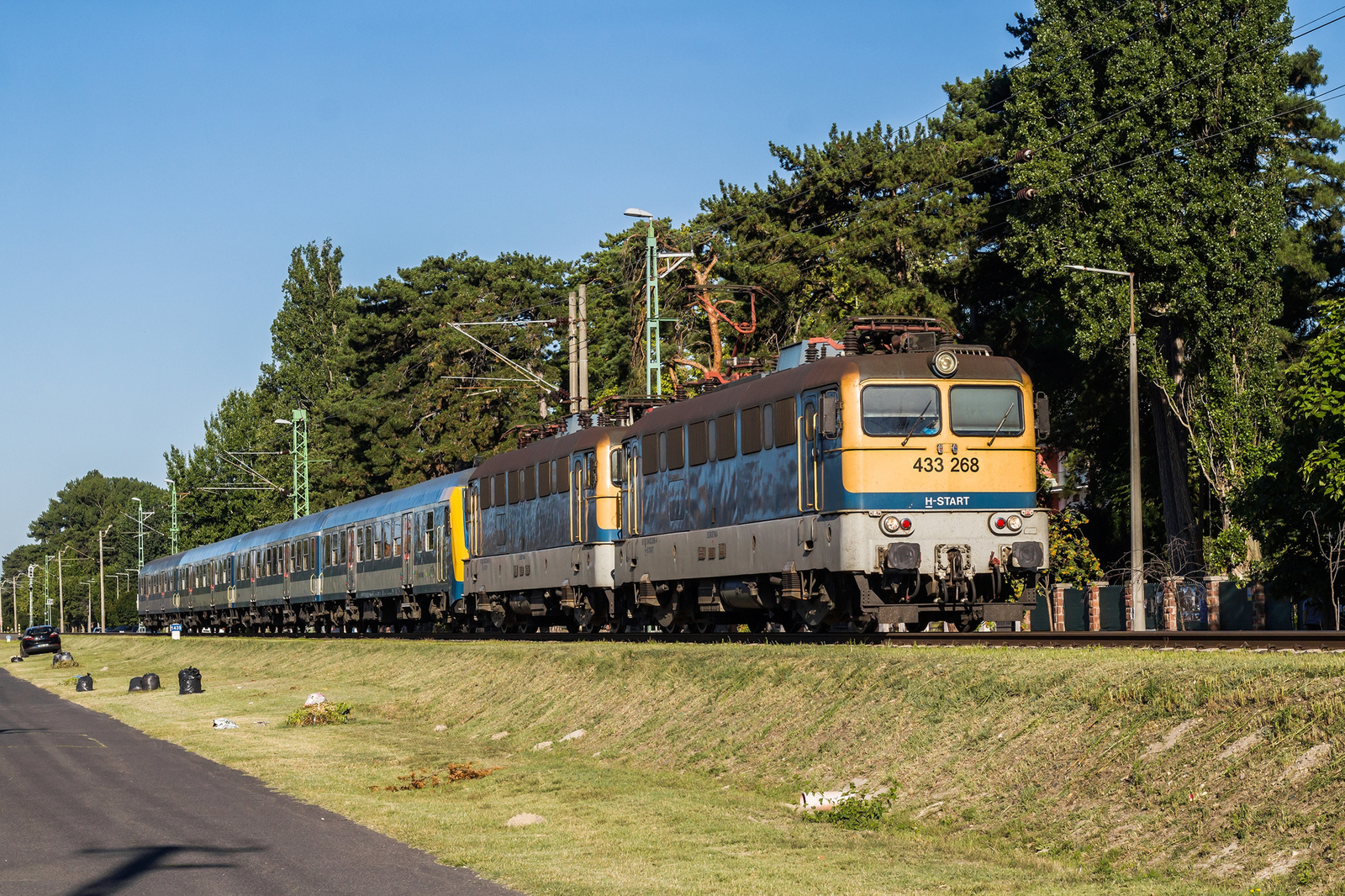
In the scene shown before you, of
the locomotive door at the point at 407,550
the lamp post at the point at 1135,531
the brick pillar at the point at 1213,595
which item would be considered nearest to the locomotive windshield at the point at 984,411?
the lamp post at the point at 1135,531

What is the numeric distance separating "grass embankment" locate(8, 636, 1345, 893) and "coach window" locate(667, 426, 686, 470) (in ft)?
13.0

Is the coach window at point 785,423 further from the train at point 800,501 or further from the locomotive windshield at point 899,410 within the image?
the locomotive windshield at point 899,410

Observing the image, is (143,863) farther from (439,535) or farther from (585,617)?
(439,535)

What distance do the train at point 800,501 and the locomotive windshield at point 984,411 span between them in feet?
0.08

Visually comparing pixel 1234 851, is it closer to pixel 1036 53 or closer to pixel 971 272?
pixel 1036 53

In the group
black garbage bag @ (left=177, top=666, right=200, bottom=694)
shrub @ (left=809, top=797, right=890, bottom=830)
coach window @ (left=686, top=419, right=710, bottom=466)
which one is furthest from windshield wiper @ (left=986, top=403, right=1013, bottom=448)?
black garbage bag @ (left=177, top=666, right=200, bottom=694)

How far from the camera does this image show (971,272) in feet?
168

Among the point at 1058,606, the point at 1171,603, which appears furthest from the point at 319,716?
the point at 1058,606

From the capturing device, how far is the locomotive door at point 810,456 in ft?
71.3

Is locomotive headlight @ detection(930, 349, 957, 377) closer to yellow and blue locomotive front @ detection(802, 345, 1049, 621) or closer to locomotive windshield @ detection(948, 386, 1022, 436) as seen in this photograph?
yellow and blue locomotive front @ detection(802, 345, 1049, 621)

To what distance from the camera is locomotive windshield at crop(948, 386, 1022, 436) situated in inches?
854

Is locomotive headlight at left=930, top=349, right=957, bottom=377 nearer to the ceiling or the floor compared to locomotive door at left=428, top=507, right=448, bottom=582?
nearer to the ceiling

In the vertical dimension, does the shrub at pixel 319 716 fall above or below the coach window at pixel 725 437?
below

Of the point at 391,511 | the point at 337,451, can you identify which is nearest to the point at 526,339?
the point at 337,451
